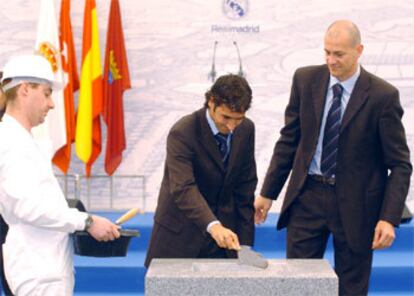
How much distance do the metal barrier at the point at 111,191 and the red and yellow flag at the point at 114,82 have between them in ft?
0.99

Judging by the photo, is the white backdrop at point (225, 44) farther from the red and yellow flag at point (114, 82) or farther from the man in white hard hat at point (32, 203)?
the man in white hard hat at point (32, 203)

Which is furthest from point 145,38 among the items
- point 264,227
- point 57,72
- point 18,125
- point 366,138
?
point 18,125

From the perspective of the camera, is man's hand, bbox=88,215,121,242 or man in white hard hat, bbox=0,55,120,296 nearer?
man in white hard hat, bbox=0,55,120,296

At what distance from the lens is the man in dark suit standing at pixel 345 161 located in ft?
11.4

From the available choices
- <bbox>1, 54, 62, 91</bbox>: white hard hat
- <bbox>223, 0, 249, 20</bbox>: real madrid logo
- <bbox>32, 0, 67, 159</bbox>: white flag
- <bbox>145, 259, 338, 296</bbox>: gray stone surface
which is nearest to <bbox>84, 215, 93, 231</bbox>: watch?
<bbox>145, 259, 338, 296</bbox>: gray stone surface

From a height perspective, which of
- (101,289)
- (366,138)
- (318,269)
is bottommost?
(101,289)

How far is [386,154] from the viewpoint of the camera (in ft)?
11.4

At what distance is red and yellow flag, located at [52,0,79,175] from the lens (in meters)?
6.25

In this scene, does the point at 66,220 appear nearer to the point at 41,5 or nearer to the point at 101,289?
the point at 101,289

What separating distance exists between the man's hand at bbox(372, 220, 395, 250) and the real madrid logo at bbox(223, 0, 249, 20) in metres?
3.38

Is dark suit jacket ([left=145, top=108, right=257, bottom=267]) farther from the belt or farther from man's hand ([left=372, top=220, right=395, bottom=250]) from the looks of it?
man's hand ([left=372, top=220, right=395, bottom=250])

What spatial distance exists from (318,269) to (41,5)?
4116 millimetres

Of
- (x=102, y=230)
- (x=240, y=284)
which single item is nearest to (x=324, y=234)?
(x=240, y=284)

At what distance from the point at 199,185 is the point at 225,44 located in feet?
11.0
